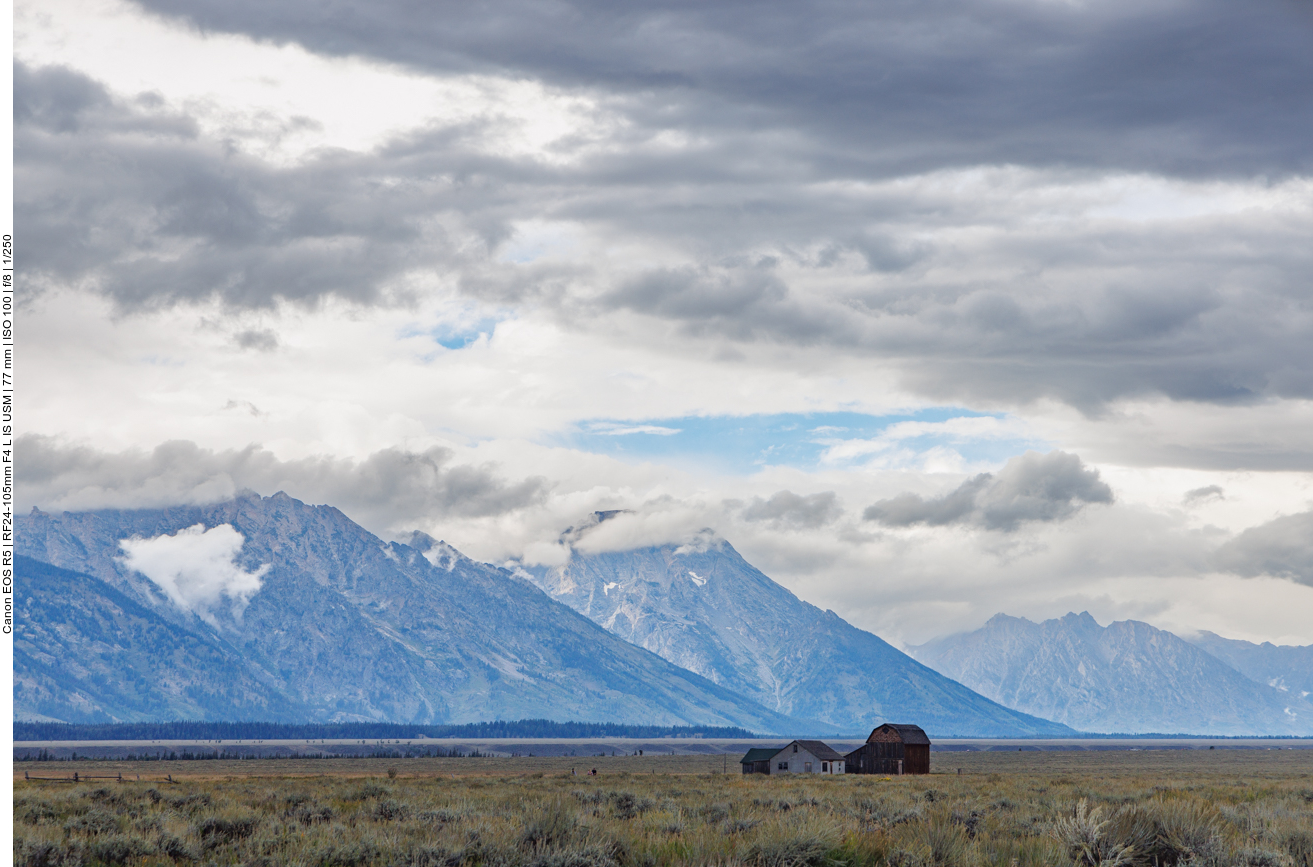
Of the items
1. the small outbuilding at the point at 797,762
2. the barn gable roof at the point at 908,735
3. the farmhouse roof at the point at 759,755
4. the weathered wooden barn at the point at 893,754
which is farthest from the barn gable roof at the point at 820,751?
the barn gable roof at the point at 908,735

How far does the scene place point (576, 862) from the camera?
16578 millimetres

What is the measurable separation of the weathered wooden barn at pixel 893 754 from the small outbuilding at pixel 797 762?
1930 mm

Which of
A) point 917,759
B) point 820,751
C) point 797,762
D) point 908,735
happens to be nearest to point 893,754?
point 917,759

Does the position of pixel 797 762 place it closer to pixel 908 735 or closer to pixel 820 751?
pixel 820 751

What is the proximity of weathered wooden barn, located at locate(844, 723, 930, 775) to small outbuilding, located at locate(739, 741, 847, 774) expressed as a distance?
1.93 meters

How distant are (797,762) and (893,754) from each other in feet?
26.6

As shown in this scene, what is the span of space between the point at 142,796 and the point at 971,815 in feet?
89.9

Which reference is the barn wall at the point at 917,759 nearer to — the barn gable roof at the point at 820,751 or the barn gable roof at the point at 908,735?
the barn gable roof at the point at 908,735

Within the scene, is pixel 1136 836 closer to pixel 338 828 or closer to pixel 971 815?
pixel 971 815

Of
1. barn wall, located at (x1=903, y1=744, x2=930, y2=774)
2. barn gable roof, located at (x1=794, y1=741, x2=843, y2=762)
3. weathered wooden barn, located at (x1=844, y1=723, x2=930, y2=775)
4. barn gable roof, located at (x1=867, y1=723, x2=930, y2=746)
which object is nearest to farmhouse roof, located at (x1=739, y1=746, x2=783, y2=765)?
barn gable roof, located at (x1=794, y1=741, x2=843, y2=762)

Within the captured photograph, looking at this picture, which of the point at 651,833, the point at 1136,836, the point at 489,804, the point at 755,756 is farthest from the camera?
the point at 755,756

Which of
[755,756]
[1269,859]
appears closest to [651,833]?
[1269,859]

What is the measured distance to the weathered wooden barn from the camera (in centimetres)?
10056

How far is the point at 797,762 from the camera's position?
329ft
